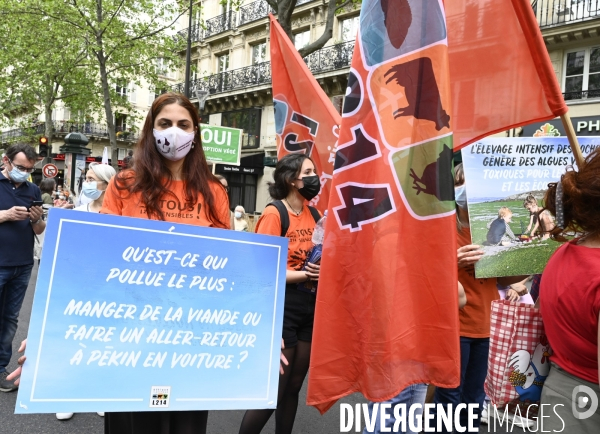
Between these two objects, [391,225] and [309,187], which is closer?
[391,225]

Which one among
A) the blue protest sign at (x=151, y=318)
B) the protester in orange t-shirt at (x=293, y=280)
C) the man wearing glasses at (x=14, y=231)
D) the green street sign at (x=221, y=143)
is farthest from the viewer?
the green street sign at (x=221, y=143)

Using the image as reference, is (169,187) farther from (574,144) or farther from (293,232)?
(574,144)

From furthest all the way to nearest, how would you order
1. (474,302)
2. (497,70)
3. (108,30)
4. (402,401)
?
1. (108,30)
2. (474,302)
3. (497,70)
4. (402,401)

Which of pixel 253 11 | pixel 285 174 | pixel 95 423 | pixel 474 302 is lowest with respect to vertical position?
pixel 95 423

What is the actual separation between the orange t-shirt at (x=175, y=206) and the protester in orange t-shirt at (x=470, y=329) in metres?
1.56

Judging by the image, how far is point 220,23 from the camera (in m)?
30.0

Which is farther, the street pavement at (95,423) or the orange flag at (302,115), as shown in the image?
the orange flag at (302,115)

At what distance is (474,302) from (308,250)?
3.57ft

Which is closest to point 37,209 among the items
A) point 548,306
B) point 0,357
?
point 0,357

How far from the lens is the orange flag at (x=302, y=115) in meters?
4.50

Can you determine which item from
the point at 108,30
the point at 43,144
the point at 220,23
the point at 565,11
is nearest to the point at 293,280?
the point at 565,11

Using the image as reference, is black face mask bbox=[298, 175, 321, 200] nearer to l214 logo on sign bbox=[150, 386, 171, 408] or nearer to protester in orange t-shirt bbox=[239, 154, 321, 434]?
protester in orange t-shirt bbox=[239, 154, 321, 434]

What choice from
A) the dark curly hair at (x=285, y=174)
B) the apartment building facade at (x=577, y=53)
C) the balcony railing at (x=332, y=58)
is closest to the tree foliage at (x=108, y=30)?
the balcony railing at (x=332, y=58)

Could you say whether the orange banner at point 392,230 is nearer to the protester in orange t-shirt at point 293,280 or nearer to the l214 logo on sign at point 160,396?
the l214 logo on sign at point 160,396
